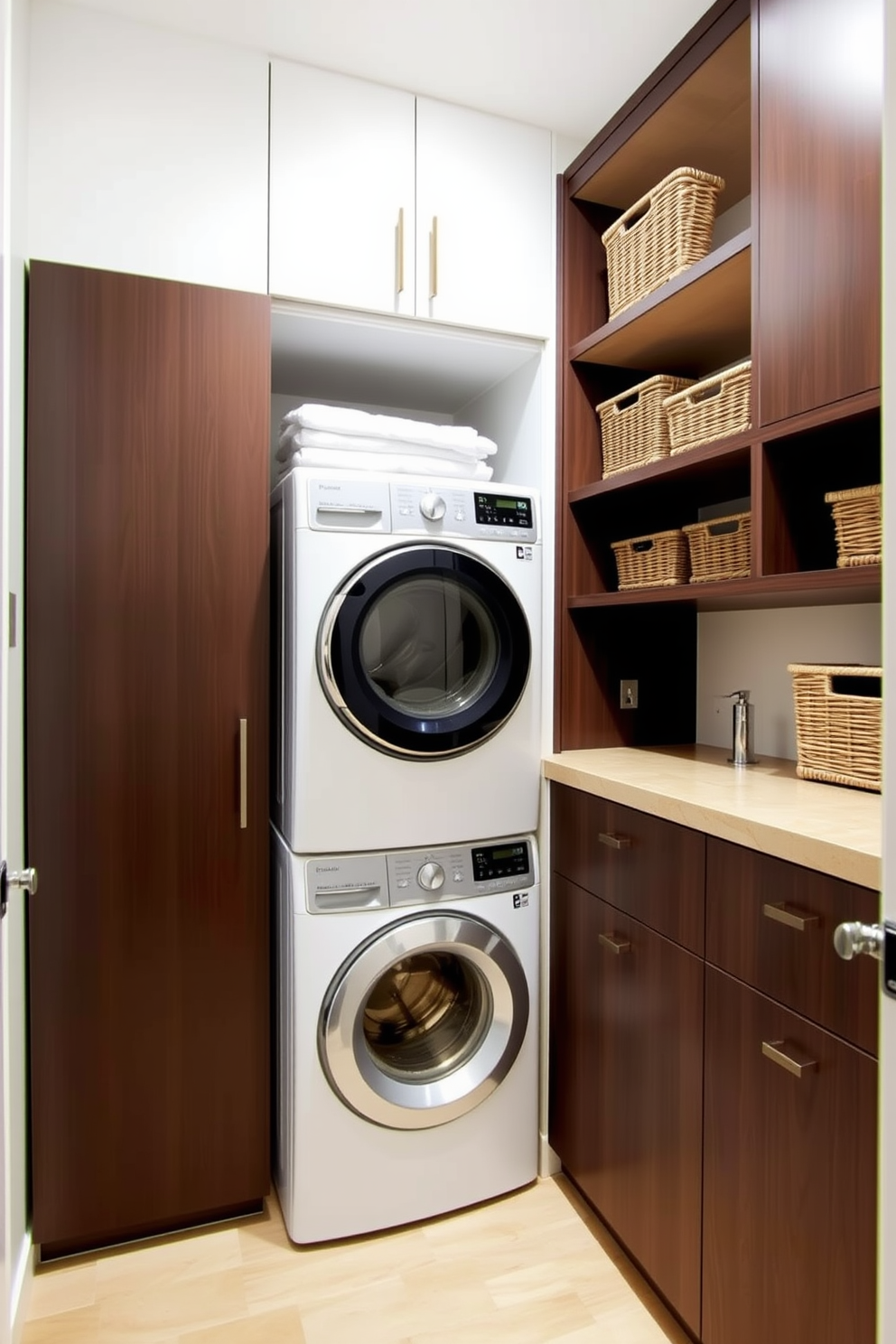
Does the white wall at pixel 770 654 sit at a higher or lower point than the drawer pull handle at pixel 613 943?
higher

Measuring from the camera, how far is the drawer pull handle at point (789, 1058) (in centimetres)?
116

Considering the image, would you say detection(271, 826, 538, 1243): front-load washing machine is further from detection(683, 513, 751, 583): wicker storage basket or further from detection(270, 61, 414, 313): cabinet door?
detection(270, 61, 414, 313): cabinet door

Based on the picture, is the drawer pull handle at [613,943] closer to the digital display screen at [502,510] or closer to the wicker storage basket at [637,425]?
the digital display screen at [502,510]

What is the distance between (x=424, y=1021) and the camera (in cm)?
201

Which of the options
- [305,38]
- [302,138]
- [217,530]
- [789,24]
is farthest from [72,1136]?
[789,24]

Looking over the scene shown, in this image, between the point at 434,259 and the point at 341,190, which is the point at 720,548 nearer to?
the point at 434,259

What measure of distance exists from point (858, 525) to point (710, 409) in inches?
17.6

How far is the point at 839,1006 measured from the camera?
1.11 metres

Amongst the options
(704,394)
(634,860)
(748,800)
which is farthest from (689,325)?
(634,860)

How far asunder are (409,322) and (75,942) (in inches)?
63.3

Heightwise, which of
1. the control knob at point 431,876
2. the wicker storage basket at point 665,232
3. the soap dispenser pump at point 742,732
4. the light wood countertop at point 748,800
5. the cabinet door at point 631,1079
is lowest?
the cabinet door at point 631,1079

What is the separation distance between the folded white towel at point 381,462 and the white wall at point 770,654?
819mm

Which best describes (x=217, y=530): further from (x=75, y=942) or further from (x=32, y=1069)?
(x=32, y=1069)

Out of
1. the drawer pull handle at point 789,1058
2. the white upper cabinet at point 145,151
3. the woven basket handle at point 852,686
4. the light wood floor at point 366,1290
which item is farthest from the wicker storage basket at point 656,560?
the light wood floor at point 366,1290
